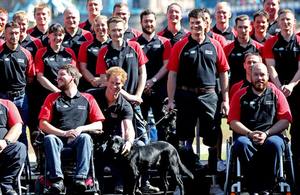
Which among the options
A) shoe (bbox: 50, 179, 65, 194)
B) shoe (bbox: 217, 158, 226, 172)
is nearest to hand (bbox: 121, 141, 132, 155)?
shoe (bbox: 50, 179, 65, 194)

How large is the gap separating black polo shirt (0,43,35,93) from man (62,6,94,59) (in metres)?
0.70

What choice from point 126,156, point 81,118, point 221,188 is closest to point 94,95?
point 81,118

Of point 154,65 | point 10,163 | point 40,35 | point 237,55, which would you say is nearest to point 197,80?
point 237,55

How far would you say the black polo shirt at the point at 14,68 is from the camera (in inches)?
302

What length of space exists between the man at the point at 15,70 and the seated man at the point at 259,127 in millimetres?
2723

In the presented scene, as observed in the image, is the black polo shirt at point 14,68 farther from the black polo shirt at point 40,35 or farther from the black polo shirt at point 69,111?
the black polo shirt at point 69,111

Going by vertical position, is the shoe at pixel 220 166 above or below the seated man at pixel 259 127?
below

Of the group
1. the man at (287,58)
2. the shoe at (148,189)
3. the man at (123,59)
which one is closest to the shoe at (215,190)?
the shoe at (148,189)

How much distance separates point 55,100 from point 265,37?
10.4 ft

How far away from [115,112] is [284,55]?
2.37 metres

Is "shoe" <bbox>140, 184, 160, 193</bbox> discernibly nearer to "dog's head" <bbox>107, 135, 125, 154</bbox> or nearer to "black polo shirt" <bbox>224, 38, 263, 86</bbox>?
"dog's head" <bbox>107, 135, 125, 154</bbox>

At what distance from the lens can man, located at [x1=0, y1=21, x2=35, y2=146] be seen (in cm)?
764

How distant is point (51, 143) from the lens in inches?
248

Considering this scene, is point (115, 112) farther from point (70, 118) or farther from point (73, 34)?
point (73, 34)
